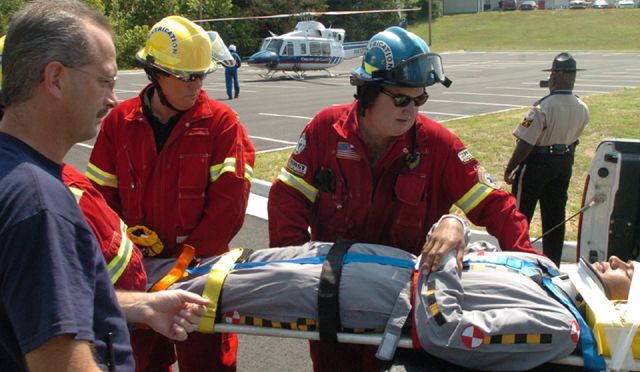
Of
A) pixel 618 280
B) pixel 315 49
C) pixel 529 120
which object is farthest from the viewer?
Result: pixel 315 49

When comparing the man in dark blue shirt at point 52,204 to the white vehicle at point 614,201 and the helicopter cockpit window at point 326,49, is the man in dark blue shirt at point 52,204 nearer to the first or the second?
the white vehicle at point 614,201

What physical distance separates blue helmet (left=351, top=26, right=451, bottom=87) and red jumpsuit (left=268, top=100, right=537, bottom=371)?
291 millimetres

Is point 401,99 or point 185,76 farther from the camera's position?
point 185,76

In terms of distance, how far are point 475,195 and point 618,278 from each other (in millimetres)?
713

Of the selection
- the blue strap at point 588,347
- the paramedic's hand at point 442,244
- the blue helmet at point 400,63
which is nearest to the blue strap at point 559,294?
the blue strap at point 588,347

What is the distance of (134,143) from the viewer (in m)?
3.03

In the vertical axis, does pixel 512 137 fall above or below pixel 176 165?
below

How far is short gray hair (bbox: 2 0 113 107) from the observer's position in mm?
1416

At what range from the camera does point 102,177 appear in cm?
312

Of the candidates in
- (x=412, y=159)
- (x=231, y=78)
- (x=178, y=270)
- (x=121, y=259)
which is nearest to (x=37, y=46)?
(x=121, y=259)

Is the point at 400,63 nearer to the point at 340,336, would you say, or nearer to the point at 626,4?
the point at 340,336

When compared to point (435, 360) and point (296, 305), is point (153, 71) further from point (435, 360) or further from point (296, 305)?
point (435, 360)

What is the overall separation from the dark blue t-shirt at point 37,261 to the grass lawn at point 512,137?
17.1 ft

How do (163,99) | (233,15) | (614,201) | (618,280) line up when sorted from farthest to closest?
(233,15) → (614,201) → (163,99) → (618,280)
